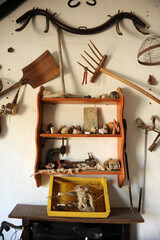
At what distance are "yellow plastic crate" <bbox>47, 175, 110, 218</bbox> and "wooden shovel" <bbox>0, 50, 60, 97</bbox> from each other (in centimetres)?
102

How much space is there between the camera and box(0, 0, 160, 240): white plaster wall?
6.32ft

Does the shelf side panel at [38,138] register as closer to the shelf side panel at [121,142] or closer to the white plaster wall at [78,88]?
the white plaster wall at [78,88]

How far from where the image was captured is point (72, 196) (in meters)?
1.79

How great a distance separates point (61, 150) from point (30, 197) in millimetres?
605

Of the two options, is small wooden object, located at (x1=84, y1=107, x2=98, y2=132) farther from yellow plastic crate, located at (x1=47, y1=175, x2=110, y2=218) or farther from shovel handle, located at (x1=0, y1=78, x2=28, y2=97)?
shovel handle, located at (x1=0, y1=78, x2=28, y2=97)

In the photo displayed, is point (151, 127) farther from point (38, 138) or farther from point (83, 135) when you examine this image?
point (38, 138)

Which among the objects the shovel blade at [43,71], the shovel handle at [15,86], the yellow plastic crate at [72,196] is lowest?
the yellow plastic crate at [72,196]

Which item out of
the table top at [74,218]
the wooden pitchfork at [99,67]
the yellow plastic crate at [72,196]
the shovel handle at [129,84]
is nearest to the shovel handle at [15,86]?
the wooden pitchfork at [99,67]

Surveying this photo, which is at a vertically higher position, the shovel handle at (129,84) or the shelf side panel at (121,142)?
the shovel handle at (129,84)

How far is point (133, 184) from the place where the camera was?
1921mm

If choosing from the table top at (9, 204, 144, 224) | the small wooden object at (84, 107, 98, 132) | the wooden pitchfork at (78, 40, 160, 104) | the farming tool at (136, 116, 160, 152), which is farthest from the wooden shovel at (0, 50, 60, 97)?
the table top at (9, 204, 144, 224)

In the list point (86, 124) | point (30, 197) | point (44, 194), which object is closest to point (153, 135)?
point (86, 124)

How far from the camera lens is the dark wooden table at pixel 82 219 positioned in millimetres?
1605

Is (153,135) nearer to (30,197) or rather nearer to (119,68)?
(119,68)
